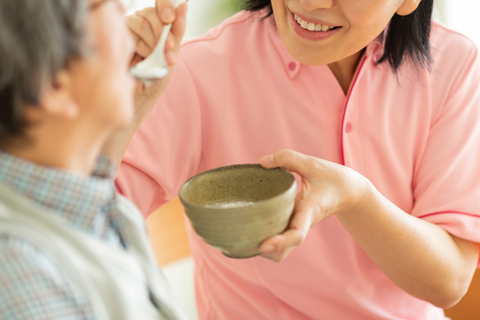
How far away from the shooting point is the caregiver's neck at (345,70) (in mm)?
1239

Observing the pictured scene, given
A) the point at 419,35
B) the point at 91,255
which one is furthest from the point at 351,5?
the point at 91,255

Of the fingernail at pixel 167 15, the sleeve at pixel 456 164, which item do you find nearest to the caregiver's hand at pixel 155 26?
the fingernail at pixel 167 15

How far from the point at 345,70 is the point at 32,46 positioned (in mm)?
915

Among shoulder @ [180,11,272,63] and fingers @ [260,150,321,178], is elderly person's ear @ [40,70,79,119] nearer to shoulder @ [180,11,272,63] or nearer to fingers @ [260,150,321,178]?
fingers @ [260,150,321,178]

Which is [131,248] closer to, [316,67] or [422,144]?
[316,67]

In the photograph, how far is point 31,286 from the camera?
50 cm

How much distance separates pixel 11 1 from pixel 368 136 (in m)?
0.91

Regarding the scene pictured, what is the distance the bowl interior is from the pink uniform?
0.28 metres

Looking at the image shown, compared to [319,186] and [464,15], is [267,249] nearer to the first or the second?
[319,186]

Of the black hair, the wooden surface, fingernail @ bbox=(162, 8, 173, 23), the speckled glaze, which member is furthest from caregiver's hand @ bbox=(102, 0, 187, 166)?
the wooden surface

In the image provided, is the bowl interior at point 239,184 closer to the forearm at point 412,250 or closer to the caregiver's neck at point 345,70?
the forearm at point 412,250

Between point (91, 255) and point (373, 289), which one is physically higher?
point (91, 255)

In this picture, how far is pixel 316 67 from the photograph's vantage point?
117 cm

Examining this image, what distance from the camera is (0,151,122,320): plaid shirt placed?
0.50 m
